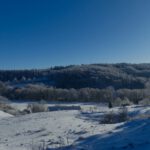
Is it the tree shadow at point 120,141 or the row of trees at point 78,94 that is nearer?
the tree shadow at point 120,141

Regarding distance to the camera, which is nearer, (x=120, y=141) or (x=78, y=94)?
(x=120, y=141)

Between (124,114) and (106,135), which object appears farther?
(124,114)

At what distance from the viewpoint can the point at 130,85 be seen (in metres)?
119

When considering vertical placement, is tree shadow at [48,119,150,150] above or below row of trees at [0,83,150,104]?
above

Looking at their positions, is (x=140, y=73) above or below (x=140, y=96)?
above

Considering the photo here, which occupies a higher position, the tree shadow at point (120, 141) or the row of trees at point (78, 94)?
the tree shadow at point (120, 141)

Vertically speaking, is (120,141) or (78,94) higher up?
(120,141)

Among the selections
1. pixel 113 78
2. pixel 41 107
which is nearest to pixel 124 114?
Answer: pixel 41 107

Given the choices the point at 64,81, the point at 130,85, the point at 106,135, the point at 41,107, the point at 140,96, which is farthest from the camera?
the point at 64,81

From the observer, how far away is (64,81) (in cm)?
12800

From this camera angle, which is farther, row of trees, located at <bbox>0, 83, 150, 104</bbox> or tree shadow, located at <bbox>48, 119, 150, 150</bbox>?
row of trees, located at <bbox>0, 83, 150, 104</bbox>

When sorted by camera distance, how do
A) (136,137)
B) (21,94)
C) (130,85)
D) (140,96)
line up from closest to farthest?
(136,137) → (140,96) → (21,94) → (130,85)

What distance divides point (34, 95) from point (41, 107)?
5377cm

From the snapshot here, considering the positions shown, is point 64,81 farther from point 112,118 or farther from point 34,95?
point 112,118
